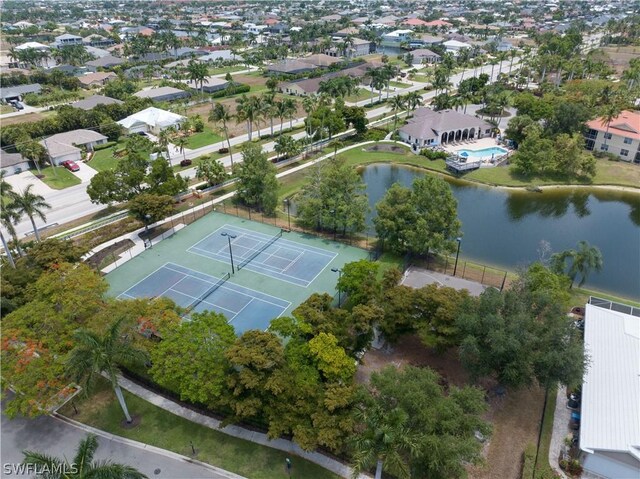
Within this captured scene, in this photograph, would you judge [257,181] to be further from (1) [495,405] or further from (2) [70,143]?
(2) [70,143]

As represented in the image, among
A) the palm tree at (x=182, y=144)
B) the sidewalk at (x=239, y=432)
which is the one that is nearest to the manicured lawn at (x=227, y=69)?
the palm tree at (x=182, y=144)

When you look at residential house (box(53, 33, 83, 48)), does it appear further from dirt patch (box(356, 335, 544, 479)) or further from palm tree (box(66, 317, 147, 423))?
dirt patch (box(356, 335, 544, 479))

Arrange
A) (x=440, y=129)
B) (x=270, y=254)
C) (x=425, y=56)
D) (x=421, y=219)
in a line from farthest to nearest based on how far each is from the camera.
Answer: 1. (x=425, y=56)
2. (x=440, y=129)
3. (x=270, y=254)
4. (x=421, y=219)

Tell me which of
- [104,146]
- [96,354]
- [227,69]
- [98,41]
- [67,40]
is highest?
[67,40]

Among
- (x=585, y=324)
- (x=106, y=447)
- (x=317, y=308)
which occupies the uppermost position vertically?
(x=317, y=308)

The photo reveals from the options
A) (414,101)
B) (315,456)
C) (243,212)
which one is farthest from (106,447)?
(414,101)

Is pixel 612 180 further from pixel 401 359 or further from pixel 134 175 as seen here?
pixel 134 175

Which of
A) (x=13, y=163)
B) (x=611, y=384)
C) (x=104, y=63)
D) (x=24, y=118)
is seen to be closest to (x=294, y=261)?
(x=611, y=384)
